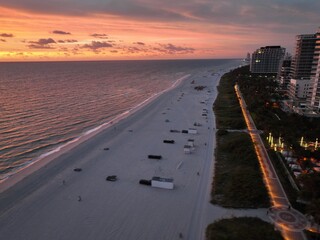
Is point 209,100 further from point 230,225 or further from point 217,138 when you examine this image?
point 230,225

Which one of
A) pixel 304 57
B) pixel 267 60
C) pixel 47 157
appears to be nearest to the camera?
pixel 47 157

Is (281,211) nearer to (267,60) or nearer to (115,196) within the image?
(115,196)

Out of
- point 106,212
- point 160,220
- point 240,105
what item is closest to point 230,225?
point 160,220

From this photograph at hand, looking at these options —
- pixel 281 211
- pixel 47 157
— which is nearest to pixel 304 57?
pixel 281 211

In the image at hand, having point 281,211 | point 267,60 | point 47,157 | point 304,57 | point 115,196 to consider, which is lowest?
point 47,157

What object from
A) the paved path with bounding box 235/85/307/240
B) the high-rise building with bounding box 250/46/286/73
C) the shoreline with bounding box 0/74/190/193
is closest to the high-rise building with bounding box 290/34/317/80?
the high-rise building with bounding box 250/46/286/73

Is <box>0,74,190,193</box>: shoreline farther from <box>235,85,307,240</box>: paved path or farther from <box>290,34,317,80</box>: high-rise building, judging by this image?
<box>290,34,317,80</box>: high-rise building
